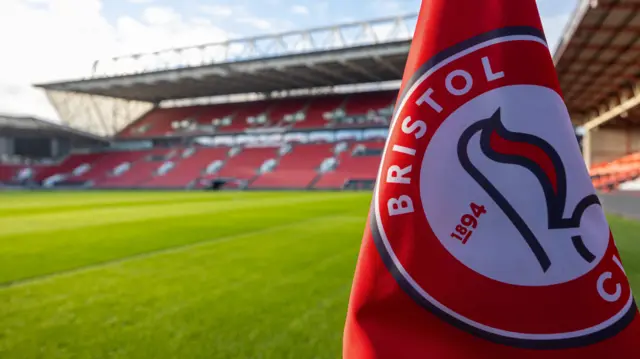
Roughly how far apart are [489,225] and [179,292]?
2.92m

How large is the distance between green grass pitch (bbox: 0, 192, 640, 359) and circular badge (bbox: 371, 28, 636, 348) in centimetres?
113

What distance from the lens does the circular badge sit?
1187mm

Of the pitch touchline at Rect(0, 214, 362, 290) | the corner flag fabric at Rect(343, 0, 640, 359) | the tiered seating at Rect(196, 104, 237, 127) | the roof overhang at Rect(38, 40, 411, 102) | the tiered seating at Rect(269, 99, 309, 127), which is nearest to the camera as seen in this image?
the corner flag fabric at Rect(343, 0, 640, 359)

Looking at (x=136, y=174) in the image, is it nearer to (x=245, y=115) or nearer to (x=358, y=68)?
(x=245, y=115)

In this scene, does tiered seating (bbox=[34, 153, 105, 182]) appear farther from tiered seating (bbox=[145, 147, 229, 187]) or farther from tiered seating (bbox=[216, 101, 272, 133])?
tiered seating (bbox=[216, 101, 272, 133])

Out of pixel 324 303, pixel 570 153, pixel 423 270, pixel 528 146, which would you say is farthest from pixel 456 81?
pixel 324 303

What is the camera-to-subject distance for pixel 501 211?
123cm

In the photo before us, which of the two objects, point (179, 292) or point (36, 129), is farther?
point (36, 129)

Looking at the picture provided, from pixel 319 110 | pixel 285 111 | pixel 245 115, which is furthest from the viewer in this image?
pixel 245 115

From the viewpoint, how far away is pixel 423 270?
4.06ft

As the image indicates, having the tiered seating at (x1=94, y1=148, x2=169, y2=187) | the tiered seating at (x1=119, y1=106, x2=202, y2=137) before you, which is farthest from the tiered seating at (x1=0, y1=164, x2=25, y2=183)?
the tiered seating at (x1=119, y1=106, x2=202, y2=137)

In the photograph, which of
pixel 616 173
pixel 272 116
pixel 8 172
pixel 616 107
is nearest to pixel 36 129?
pixel 8 172

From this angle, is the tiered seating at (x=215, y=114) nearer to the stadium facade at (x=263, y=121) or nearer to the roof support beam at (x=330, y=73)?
the stadium facade at (x=263, y=121)

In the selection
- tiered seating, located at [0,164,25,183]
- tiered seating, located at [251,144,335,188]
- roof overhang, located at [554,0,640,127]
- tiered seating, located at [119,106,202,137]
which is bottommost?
tiered seating, located at [0,164,25,183]
